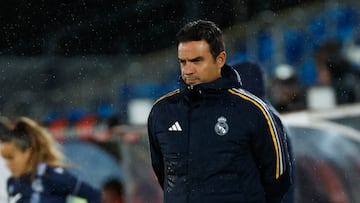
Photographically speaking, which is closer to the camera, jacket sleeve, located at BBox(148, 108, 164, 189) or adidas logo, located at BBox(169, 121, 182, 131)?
adidas logo, located at BBox(169, 121, 182, 131)

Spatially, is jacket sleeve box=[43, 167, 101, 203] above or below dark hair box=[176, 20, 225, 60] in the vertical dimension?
below

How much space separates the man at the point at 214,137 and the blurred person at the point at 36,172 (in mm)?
1170

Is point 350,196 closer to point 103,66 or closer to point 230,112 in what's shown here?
point 230,112

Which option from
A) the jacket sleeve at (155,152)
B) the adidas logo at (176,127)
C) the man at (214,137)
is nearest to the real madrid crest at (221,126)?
the man at (214,137)

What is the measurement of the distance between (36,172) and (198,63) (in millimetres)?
1417

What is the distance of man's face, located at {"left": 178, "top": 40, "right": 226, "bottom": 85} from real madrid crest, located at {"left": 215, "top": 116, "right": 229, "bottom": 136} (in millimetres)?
122

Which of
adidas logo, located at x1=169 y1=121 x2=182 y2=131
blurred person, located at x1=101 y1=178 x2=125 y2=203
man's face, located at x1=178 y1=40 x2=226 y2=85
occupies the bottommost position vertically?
blurred person, located at x1=101 y1=178 x2=125 y2=203

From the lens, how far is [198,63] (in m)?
2.80

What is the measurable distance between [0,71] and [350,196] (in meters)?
2.81

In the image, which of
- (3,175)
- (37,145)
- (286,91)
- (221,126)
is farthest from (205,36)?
(286,91)

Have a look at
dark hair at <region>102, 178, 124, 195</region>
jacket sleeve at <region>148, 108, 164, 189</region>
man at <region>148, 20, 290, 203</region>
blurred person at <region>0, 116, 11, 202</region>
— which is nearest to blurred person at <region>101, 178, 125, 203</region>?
dark hair at <region>102, 178, 124, 195</region>

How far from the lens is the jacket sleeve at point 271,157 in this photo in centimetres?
277

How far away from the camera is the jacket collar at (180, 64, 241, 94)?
276 centimetres

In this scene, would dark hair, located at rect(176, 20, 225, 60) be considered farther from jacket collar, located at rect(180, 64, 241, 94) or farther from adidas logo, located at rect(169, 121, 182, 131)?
adidas logo, located at rect(169, 121, 182, 131)
